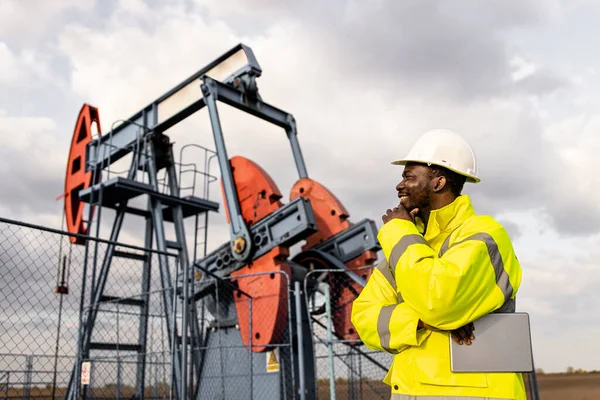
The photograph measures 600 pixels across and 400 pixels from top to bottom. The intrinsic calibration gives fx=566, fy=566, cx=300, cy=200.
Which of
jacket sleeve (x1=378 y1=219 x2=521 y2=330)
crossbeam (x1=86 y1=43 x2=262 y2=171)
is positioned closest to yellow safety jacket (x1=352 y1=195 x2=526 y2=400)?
jacket sleeve (x1=378 y1=219 x2=521 y2=330)

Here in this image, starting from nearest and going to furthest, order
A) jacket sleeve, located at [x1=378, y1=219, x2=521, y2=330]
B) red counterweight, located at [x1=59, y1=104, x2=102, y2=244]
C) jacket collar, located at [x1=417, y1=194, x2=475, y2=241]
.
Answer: jacket sleeve, located at [x1=378, y1=219, x2=521, y2=330] → jacket collar, located at [x1=417, y1=194, x2=475, y2=241] → red counterweight, located at [x1=59, y1=104, x2=102, y2=244]

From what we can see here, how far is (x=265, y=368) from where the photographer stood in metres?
8.05

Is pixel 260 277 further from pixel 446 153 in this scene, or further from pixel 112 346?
pixel 446 153

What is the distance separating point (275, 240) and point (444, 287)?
6.88m

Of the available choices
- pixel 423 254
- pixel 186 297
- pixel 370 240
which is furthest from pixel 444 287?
pixel 370 240

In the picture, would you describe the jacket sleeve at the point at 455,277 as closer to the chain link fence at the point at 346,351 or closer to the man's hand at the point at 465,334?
the man's hand at the point at 465,334

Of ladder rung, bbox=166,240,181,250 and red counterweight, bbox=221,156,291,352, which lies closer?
red counterweight, bbox=221,156,291,352

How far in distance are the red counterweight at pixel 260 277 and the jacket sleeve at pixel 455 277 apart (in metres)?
5.69

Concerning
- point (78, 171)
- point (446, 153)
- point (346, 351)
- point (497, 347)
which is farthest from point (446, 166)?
point (78, 171)

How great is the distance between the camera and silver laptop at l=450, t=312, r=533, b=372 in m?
1.57

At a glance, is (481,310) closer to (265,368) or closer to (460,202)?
(460,202)

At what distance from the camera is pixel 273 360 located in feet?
26.1

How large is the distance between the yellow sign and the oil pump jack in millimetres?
71

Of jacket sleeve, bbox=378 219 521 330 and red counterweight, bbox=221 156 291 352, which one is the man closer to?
jacket sleeve, bbox=378 219 521 330
